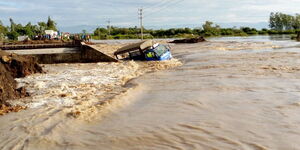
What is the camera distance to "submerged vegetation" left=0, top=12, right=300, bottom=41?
71938mm

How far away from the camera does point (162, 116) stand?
6711 mm

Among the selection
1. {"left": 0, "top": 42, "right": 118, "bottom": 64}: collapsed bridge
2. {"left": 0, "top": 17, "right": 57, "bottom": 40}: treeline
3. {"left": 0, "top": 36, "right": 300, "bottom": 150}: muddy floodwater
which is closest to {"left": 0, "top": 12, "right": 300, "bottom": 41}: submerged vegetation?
{"left": 0, "top": 17, "right": 57, "bottom": 40}: treeline

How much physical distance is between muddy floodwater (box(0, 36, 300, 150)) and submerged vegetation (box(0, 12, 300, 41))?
5450cm

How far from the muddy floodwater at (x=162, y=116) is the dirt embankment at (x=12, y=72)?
0.52m

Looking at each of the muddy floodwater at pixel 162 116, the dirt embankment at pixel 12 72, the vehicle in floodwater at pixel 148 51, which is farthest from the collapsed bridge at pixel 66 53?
the muddy floodwater at pixel 162 116

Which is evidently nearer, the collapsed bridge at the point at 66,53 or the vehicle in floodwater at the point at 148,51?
the collapsed bridge at the point at 66,53

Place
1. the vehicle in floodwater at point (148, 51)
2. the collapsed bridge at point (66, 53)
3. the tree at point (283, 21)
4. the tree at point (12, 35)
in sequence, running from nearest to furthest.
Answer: the collapsed bridge at point (66, 53) < the vehicle in floodwater at point (148, 51) < the tree at point (12, 35) < the tree at point (283, 21)

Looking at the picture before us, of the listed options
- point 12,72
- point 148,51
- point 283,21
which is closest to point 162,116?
point 12,72

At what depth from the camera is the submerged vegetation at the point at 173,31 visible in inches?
2832

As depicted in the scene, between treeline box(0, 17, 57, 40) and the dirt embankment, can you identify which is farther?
treeline box(0, 17, 57, 40)

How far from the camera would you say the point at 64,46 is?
21.1 m

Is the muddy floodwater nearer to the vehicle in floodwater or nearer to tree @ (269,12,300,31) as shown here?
A: the vehicle in floodwater

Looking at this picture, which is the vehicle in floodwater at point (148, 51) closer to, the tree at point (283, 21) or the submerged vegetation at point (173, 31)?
the submerged vegetation at point (173, 31)

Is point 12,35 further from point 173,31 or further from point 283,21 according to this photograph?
point 283,21
